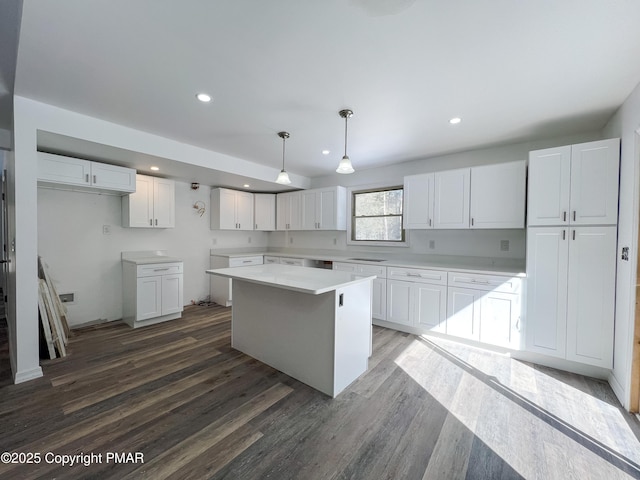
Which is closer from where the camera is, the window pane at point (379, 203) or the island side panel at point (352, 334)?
the island side panel at point (352, 334)

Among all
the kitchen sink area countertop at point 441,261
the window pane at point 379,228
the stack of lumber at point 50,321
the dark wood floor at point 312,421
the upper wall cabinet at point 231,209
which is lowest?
the dark wood floor at point 312,421

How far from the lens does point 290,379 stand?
8.13 ft

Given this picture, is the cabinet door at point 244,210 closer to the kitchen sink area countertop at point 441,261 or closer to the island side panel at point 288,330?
the kitchen sink area countertop at point 441,261

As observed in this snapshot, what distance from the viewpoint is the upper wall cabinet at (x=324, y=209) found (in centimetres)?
476

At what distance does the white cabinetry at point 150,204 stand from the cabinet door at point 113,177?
0.91 ft

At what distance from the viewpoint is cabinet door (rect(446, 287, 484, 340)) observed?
3.08 meters

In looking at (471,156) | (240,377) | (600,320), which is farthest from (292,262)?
(600,320)

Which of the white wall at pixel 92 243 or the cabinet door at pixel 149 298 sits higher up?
the white wall at pixel 92 243

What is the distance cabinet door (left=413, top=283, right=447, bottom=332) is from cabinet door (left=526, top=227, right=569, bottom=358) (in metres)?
0.83

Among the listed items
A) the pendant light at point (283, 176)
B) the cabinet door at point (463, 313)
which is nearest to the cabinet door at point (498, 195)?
the cabinet door at point (463, 313)

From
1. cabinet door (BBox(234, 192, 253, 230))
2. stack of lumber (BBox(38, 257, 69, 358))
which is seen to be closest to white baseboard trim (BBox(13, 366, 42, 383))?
stack of lumber (BBox(38, 257, 69, 358))

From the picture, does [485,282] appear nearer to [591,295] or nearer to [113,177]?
[591,295]

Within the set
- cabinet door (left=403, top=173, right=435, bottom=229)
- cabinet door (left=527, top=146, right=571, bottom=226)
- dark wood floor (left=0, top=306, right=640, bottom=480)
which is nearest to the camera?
dark wood floor (left=0, top=306, right=640, bottom=480)

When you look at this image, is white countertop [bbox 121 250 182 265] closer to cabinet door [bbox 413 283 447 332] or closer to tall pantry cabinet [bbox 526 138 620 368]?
cabinet door [bbox 413 283 447 332]
